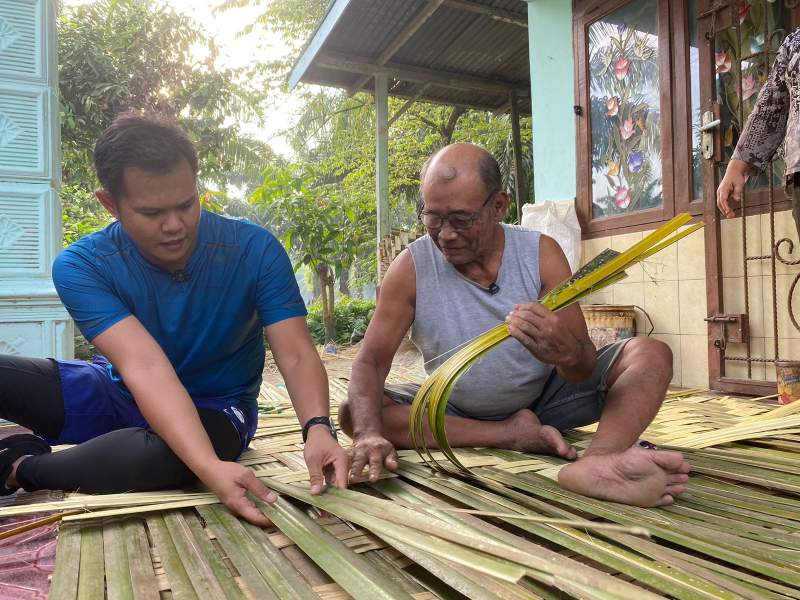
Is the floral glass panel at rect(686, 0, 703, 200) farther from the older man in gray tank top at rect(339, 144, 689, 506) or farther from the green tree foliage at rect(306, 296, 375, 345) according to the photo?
the green tree foliage at rect(306, 296, 375, 345)

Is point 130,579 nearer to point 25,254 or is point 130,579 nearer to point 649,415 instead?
point 649,415

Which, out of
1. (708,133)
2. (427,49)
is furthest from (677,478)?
(427,49)

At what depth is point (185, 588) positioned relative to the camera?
1040 millimetres

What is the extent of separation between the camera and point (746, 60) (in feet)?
11.4

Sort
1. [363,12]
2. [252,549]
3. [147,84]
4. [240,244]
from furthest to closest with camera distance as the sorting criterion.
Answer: [147,84] < [363,12] < [240,244] < [252,549]

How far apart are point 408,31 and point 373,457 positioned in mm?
5606

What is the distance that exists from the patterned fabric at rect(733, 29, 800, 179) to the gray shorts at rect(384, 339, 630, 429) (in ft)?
4.05

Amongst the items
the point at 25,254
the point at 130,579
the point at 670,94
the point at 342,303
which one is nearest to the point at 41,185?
the point at 25,254

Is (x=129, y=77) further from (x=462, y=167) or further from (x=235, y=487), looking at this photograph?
(x=235, y=487)

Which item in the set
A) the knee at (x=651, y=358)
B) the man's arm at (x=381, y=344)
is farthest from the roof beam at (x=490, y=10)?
the knee at (x=651, y=358)

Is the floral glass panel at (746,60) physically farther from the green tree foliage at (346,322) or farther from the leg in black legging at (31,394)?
the green tree foliage at (346,322)

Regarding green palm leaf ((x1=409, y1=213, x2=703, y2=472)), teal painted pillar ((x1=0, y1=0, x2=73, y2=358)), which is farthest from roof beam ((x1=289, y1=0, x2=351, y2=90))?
green palm leaf ((x1=409, y1=213, x2=703, y2=472))

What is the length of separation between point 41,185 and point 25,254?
43 centimetres

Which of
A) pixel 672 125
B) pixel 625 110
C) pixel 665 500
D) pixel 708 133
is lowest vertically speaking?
pixel 665 500
